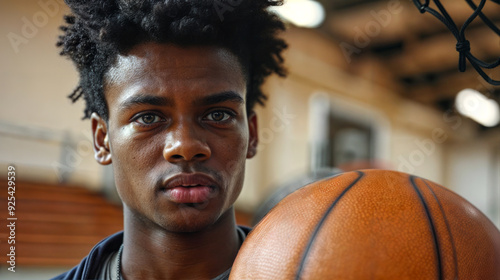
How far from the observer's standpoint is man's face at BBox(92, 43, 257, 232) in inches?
46.0

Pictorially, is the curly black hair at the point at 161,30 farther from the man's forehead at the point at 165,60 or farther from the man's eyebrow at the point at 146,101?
the man's eyebrow at the point at 146,101

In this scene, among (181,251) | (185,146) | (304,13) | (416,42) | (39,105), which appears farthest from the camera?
(416,42)

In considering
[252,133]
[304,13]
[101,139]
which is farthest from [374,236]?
[304,13]

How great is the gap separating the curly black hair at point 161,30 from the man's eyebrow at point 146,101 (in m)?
0.12

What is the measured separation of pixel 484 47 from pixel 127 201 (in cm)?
798

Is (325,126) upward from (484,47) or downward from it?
downward

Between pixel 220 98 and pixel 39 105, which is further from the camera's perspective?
pixel 39 105

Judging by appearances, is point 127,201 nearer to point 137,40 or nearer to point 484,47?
point 137,40

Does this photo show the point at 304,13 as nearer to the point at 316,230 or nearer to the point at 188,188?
the point at 188,188

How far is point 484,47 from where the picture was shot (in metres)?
8.26

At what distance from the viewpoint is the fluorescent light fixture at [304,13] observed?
20.9ft

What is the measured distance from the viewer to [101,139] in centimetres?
141

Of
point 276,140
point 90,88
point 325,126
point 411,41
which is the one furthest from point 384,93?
point 90,88

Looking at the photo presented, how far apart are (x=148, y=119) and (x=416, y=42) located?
7.60 meters
